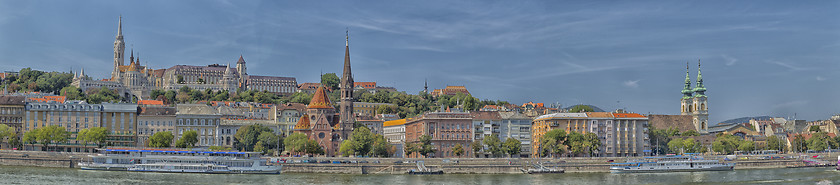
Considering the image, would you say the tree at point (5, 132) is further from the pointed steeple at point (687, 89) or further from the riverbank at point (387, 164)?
the pointed steeple at point (687, 89)

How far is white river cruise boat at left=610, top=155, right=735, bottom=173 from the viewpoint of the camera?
9800cm

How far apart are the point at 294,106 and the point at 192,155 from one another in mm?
61197

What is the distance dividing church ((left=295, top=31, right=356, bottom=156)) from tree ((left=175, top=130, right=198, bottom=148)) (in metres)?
13.8

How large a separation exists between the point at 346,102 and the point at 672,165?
46.7 metres

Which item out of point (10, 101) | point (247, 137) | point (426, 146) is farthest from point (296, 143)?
point (10, 101)

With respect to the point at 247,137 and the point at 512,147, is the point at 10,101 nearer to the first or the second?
the point at 247,137

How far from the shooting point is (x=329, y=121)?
12838 centimetres

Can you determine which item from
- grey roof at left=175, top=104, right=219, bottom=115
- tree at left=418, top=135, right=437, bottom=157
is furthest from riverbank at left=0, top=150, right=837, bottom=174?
grey roof at left=175, top=104, right=219, bottom=115

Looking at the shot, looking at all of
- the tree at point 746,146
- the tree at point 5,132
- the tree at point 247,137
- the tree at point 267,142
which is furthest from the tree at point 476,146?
the tree at point 5,132

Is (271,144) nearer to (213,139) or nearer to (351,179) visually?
(213,139)

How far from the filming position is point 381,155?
114 metres

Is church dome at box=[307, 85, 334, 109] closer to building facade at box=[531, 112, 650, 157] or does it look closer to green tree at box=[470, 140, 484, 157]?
→ green tree at box=[470, 140, 484, 157]

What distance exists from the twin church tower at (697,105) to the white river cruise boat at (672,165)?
197 ft

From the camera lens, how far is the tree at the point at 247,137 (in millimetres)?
118688
